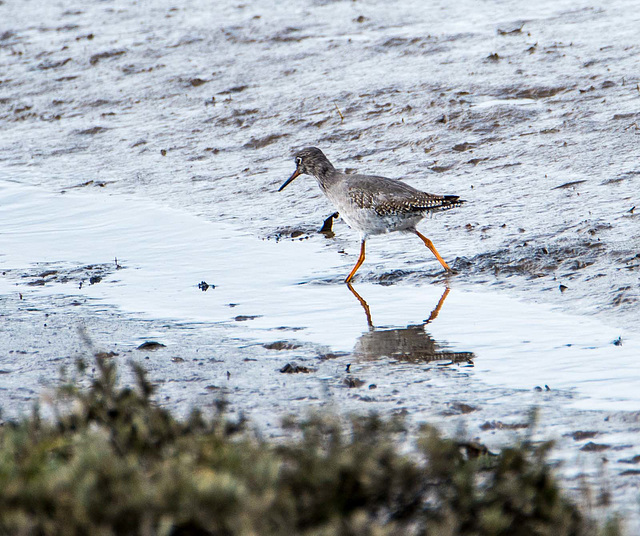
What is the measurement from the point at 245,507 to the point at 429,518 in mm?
853

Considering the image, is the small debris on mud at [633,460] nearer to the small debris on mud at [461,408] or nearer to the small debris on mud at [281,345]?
the small debris on mud at [461,408]

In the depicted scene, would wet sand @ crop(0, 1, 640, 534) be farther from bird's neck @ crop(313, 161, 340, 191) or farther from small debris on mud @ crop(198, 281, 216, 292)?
bird's neck @ crop(313, 161, 340, 191)

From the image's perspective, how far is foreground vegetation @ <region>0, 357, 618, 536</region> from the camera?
9.55 ft

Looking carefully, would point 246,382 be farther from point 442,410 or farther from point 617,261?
point 617,261

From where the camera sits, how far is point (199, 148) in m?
13.1

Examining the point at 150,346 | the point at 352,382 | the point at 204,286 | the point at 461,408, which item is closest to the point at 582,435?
the point at 461,408

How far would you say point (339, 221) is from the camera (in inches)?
423

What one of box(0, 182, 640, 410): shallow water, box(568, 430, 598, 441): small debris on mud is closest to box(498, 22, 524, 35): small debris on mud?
box(0, 182, 640, 410): shallow water

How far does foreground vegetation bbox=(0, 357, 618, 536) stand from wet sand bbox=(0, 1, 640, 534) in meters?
0.47

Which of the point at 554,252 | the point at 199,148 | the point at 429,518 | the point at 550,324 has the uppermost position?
the point at 199,148

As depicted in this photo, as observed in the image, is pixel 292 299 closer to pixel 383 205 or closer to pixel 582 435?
pixel 383 205

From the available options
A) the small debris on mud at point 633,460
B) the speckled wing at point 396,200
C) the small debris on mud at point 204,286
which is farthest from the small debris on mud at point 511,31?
the small debris on mud at point 633,460

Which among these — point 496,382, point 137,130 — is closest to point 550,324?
point 496,382

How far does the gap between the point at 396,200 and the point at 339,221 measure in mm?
2169
